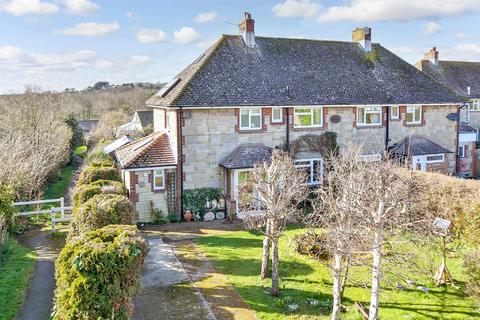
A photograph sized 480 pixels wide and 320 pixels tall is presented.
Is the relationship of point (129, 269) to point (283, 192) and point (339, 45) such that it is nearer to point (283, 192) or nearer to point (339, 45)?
point (283, 192)

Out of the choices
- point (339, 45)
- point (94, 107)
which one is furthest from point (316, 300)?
point (94, 107)

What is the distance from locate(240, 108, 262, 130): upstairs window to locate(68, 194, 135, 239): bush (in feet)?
28.8

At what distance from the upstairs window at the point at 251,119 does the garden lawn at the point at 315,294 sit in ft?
26.0

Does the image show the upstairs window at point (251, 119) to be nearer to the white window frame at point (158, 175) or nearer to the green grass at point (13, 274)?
the white window frame at point (158, 175)

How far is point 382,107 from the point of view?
22.9m

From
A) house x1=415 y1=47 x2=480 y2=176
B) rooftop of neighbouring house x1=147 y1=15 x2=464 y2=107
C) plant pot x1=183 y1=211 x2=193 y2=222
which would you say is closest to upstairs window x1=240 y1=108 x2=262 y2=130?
rooftop of neighbouring house x1=147 y1=15 x2=464 y2=107

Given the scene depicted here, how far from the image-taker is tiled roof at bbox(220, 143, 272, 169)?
18875mm

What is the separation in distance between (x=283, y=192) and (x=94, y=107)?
6121 centimetres

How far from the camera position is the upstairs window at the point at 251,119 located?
66.2 feet

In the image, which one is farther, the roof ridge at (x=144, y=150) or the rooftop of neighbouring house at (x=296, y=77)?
the rooftop of neighbouring house at (x=296, y=77)

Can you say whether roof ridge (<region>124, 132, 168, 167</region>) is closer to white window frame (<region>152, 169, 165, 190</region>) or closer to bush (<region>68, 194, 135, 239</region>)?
white window frame (<region>152, 169, 165, 190</region>)

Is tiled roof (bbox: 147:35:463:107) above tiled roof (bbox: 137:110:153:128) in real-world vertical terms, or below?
above

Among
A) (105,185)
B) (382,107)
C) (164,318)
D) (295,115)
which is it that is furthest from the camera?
(382,107)

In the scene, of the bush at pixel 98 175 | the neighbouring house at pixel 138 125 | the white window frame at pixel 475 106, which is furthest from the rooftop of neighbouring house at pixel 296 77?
the white window frame at pixel 475 106
